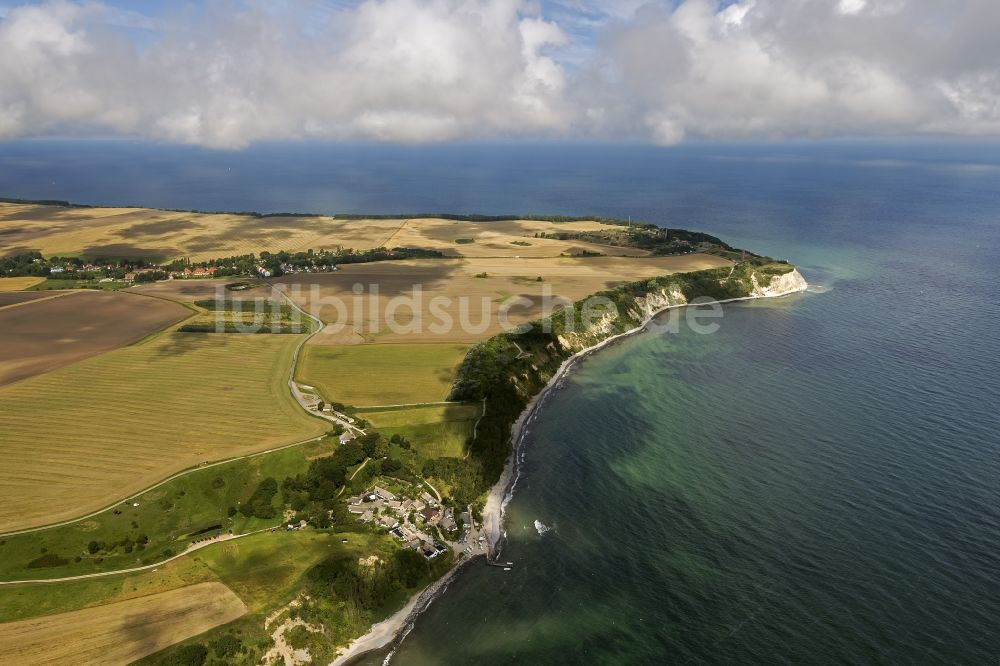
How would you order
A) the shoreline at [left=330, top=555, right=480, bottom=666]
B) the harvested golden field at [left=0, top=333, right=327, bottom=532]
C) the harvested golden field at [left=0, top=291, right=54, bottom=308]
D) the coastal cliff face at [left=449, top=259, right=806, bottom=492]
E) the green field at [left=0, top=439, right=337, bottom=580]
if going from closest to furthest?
the shoreline at [left=330, top=555, right=480, bottom=666] → the green field at [left=0, top=439, right=337, bottom=580] → the harvested golden field at [left=0, top=333, right=327, bottom=532] → the coastal cliff face at [left=449, top=259, right=806, bottom=492] → the harvested golden field at [left=0, top=291, right=54, bottom=308]

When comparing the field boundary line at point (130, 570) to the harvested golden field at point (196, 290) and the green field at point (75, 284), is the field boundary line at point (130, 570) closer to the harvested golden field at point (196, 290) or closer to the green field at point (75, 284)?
the harvested golden field at point (196, 290)

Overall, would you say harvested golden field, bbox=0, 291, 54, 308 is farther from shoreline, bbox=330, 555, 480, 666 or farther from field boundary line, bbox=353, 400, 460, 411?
shoreline, bbox=330, 555, 480, 666

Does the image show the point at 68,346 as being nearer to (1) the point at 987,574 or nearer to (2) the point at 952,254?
(1) the point at 987,574

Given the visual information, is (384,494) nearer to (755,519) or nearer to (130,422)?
(130,422)

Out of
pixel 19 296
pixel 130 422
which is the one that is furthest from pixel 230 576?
pixel 19 296

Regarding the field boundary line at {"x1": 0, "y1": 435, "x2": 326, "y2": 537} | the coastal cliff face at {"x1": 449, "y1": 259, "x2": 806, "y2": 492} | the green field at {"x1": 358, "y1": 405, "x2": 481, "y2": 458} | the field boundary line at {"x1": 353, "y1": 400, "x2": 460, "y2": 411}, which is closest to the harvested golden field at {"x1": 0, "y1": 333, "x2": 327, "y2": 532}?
the field boundary line at {"x1": 0, "y1": 435, "x2": 326, "y2": 537}
